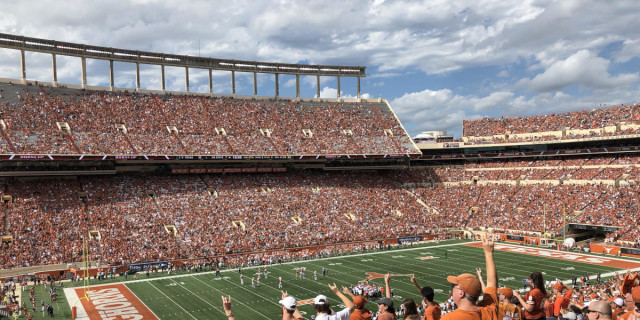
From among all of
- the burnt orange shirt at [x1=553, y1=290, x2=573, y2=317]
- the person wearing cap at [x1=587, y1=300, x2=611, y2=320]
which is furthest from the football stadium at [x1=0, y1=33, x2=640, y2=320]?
the person wearing cap at [x1=587, y1=300, x2=611, y2=320]

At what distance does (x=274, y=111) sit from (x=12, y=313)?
38.7 meters

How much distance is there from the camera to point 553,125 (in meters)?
58.5

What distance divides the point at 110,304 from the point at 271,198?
23067 mm

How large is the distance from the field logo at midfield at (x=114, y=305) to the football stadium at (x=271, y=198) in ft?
0.47

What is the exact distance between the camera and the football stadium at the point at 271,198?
31812 mm

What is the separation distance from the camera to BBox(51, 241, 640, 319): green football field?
26703 mm

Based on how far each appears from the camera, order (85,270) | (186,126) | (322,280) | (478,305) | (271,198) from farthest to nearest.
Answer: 1. (186,126)
2. (271,198)
3. (85,270)
4. (322,280)
5. (478,305)

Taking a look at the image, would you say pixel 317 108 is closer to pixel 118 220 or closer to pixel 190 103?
pixel 190 103

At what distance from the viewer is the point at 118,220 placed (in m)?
40.6

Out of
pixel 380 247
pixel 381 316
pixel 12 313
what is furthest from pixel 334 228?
pixel 381 316

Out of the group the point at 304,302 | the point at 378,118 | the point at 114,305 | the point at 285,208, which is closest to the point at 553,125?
the point at 378,118

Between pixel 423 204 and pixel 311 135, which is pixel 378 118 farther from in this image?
pixel 423 204

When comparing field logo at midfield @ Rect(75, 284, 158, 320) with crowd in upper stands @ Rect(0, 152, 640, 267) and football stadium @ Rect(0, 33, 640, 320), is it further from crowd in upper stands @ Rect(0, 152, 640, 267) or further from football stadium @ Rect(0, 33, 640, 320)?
crowd in upper stands @ Rect(0, 152, 640, 267)

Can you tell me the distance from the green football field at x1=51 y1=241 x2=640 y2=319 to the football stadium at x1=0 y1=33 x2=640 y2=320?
8.0 inches
